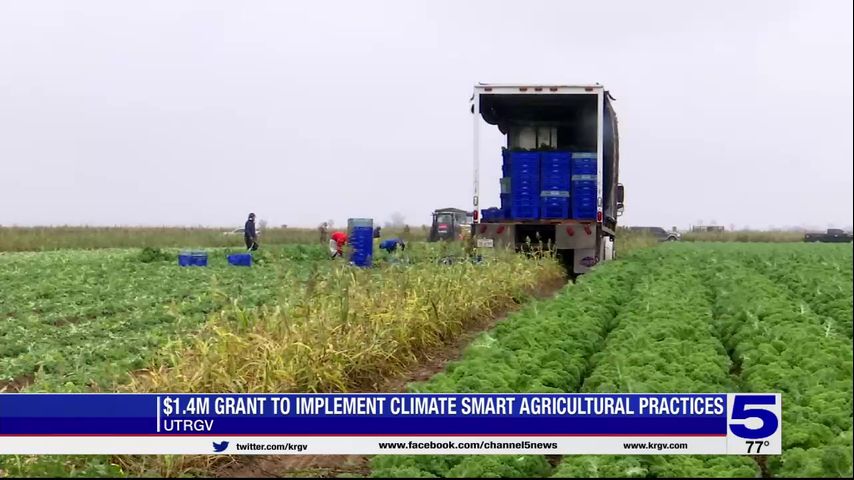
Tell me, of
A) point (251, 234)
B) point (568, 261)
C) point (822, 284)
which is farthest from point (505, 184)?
point (251, 234)

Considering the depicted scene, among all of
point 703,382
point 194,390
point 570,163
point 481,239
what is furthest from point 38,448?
point 570,163

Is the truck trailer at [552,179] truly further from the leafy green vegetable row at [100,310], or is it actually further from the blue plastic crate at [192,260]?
the blue plastic crate at [192,260]

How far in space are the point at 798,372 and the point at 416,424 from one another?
402 cm

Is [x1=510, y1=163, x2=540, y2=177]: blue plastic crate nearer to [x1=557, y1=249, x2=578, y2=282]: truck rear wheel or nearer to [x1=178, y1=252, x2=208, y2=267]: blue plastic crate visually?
[x1=557, y1=249, x2=578, y2=282]: truck rear wheel

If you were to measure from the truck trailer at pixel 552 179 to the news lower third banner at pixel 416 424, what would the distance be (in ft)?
38.9

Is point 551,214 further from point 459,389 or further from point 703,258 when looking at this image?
point 459,389

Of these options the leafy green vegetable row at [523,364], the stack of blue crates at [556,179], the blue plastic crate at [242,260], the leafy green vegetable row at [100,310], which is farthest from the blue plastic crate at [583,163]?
the blue plastic crate at [242,260]

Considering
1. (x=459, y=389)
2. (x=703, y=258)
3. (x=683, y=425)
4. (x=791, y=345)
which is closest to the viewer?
(x=683, y=425)

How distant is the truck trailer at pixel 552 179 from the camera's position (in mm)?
15445

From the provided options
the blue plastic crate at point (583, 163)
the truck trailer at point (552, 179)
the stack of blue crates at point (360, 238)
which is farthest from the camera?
the stack of blue crates at point (360, 238)

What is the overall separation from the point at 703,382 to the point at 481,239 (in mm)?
9959

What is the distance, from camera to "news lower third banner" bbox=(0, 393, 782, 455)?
363 centimetres

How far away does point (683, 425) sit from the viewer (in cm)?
368

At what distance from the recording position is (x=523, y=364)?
21.8 feet
